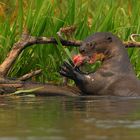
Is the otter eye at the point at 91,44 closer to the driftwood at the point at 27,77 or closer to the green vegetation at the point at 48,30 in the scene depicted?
the driftwood at the point at 27,77

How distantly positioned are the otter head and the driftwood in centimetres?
12

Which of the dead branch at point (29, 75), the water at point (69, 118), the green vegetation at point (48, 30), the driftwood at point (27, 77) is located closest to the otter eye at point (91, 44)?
the driftwood at point (27, 77)

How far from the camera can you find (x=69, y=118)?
16.8 ft

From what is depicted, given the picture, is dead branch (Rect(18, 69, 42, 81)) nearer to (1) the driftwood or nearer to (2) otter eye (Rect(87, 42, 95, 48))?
(1) the driftwood

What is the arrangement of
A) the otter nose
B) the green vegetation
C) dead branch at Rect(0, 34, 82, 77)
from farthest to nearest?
the green vegetation, the otter nose, dead branch at Rect(0, 34, 82, 77)

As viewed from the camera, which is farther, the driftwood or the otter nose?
the otter nose

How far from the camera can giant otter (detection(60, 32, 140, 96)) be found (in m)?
7.41

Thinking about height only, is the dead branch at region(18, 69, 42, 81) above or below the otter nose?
below

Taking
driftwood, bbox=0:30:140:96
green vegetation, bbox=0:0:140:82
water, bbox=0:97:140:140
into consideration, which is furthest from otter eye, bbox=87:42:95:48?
water, bbox=0:97:140:140

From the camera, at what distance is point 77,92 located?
747 cm

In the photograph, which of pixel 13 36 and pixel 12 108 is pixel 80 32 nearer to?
pixel 13 36

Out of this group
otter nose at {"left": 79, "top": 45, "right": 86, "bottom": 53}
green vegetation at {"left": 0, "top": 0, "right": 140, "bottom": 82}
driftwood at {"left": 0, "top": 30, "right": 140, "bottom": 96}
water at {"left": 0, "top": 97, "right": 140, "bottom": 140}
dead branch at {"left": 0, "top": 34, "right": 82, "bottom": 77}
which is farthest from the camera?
green vegetation at {"left": 0, "top": 0, "right": 140, "bottom": 82}

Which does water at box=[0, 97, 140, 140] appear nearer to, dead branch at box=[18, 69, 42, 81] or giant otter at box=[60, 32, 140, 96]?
giant otter at box=[60, 32, 140, 96]

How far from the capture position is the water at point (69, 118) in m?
4.12
